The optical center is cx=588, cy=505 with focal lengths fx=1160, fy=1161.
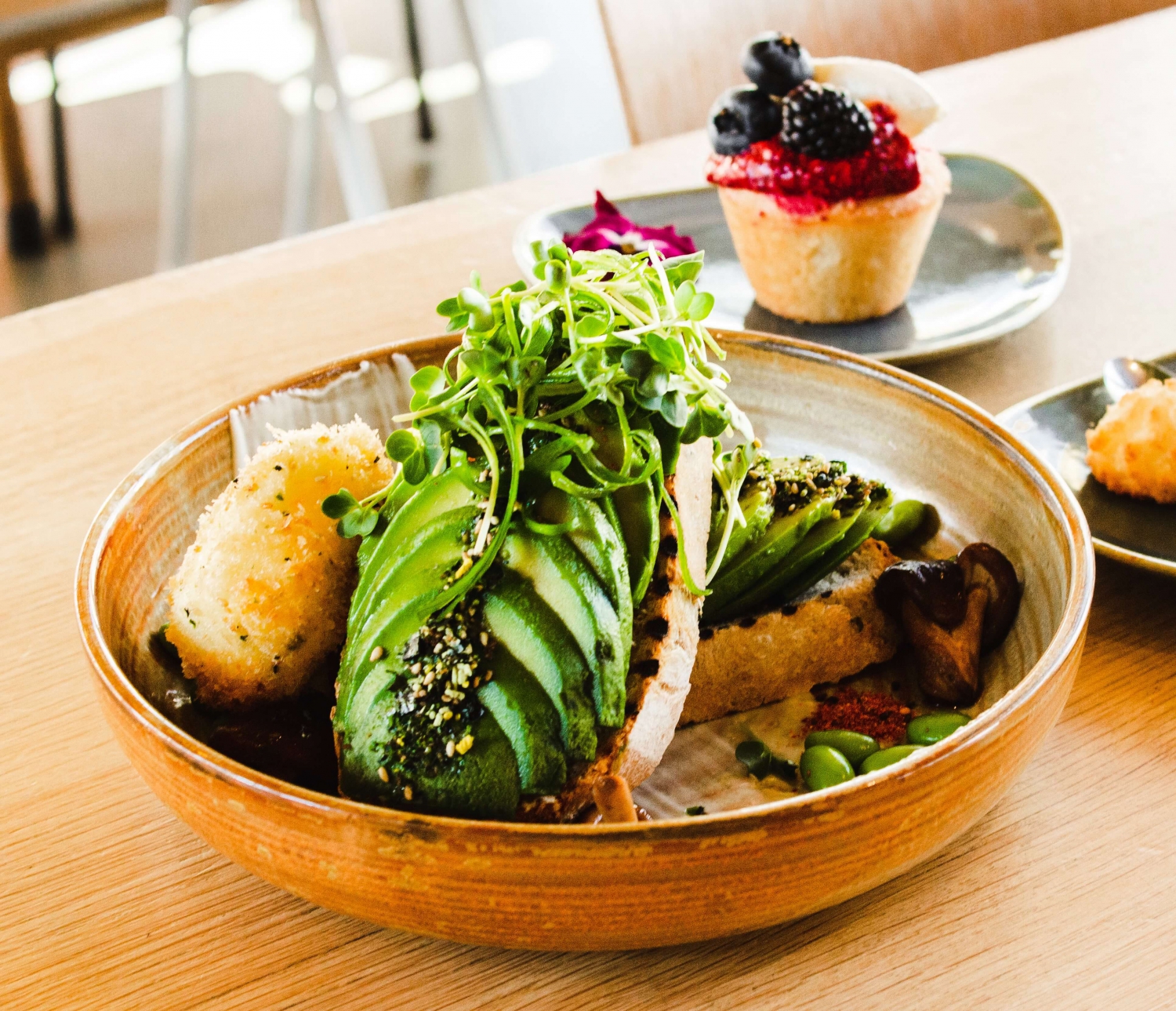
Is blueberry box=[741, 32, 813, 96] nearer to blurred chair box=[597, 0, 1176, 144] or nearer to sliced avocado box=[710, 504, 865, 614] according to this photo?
sliced avocado box=[710, 504, 865, 614]

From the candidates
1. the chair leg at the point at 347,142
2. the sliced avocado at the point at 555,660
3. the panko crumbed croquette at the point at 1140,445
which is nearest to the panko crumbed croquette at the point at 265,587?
the sliced avocado at the point at 555,660

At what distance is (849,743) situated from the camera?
91 centimetres

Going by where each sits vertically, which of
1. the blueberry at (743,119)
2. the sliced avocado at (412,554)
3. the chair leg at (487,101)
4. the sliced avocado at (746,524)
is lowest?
the chair leg at (487,101)

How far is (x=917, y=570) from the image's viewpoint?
3.30 feet

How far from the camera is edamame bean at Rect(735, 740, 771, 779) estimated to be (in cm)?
92

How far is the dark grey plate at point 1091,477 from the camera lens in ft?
3.68

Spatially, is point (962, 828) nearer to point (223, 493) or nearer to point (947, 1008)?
point (947, 1008)

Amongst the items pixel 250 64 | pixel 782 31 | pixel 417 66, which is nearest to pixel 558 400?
pixel 782 31

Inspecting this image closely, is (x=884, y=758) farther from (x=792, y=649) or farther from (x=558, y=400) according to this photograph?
(x=558, y=400)

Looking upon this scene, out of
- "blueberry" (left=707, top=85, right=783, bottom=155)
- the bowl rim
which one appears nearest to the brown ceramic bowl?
the bowl rim

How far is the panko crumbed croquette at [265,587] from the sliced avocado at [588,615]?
0.85 ft

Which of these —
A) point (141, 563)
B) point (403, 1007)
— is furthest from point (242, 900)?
point (141, 563)

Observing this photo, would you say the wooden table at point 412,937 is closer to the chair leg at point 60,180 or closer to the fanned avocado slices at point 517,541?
the fanned avocado slices at point 517,541

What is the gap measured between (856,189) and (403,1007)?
4.22 ft
